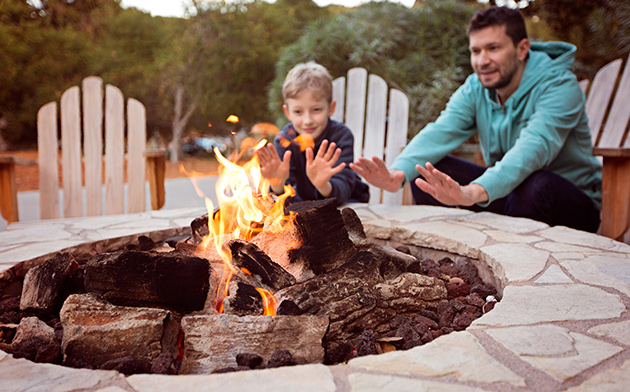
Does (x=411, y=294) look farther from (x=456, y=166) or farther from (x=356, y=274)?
(x=456, y=166)

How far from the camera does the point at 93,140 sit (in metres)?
3.90

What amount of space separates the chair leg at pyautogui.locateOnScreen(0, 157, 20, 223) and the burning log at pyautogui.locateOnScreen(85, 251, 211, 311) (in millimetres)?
2131

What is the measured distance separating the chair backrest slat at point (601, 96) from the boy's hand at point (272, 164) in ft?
10.6

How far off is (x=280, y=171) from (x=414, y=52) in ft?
14.9

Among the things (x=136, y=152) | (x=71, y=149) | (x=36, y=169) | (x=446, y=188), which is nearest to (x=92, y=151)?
(x=71, y=149)

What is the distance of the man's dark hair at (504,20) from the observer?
9.41ft

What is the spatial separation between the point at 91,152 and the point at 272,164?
2135 mm

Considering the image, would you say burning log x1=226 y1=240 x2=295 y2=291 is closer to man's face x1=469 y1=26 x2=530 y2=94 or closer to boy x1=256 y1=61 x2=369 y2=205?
boy x1=256 y1=61 x2=369 y2=205

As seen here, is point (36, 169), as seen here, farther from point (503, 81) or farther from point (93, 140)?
point (503, 81)

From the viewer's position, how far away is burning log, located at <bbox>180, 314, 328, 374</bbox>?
4.36 feet

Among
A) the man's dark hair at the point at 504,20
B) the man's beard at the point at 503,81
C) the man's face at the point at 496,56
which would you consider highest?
the man's dark hair at the point at 504,20

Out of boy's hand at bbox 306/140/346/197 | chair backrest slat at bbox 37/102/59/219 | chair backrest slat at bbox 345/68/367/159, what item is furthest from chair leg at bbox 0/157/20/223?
chair backrest slat at bbox 345/68/367/159

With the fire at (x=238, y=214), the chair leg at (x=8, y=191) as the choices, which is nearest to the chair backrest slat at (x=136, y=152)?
the chair leg at (x=8, y=191)

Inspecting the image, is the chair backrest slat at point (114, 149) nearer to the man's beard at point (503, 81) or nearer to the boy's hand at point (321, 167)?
the boy's hand at point (321, 167)
